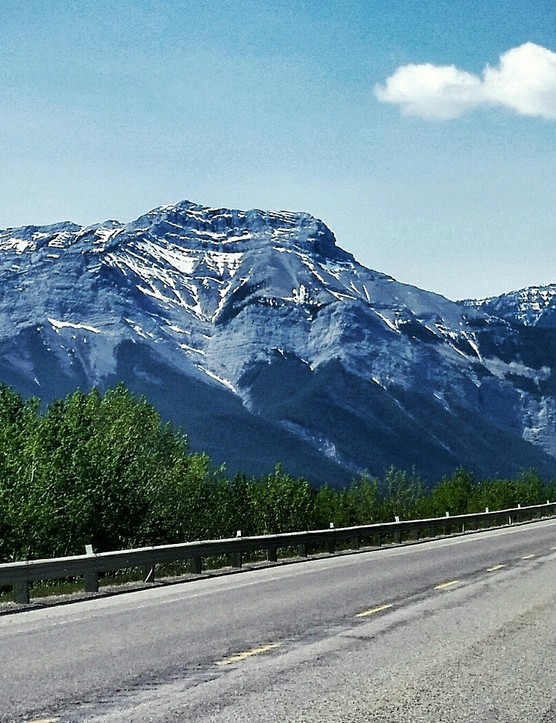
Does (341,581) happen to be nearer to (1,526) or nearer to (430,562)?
(430,562)

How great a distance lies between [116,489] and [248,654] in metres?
45.5

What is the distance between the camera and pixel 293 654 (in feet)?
36.0

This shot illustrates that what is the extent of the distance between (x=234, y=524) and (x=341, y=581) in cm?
7871

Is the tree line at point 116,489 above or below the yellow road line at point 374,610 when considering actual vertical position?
above

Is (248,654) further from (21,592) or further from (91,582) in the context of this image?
(91,582)

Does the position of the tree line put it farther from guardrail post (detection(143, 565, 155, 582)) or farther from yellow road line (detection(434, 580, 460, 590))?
yellow road line (detection(434, 580, 460, 590))

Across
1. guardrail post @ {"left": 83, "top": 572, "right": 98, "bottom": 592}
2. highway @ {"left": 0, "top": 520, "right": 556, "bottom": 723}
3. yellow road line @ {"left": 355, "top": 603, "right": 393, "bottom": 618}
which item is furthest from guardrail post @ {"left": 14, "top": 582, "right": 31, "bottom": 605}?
yellow road line @ {"left": 355, "top": 603, "right": 393, "bottom": 618}

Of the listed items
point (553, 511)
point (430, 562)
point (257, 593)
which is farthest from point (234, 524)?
point (257, 593)

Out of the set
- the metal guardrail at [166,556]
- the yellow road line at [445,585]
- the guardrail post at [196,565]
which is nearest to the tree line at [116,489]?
the metal guardrail at [166,556]

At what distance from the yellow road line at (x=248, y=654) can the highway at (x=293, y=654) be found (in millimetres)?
29

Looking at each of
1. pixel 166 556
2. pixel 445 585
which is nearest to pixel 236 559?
pixel 166 556

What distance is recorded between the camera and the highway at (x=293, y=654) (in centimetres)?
816

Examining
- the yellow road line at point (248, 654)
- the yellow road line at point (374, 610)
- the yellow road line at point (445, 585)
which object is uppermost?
the yellow road line at point (248, 654)

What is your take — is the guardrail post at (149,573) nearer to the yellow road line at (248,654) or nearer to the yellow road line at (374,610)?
the yellow road line at (374,610)
